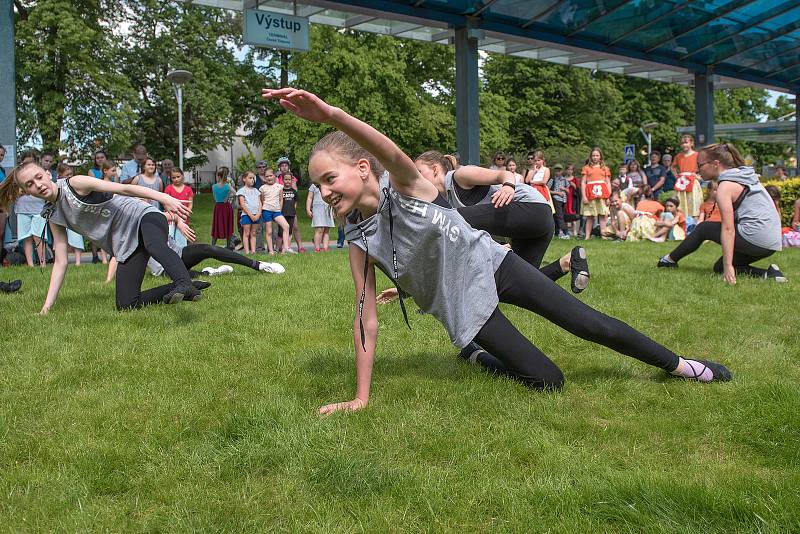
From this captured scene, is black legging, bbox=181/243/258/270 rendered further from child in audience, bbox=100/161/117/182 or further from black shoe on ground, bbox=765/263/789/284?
black shoe on ground, bbox=765/263/789/284

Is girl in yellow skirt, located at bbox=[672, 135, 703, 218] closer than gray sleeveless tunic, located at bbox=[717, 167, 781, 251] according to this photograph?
No

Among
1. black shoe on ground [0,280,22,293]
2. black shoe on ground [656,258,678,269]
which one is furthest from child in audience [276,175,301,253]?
black shoe on ground [656,258,678,269]

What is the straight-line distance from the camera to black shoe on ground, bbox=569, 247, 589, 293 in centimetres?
546

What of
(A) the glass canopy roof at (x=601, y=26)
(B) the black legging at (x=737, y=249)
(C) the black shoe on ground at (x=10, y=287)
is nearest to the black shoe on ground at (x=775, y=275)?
(B) the black legging at (x=737, y=249)

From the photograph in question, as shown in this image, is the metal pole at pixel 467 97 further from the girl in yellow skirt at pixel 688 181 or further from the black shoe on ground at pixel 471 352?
the black shoe on ground at pixel 471 352

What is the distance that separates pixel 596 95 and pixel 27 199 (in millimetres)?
37437

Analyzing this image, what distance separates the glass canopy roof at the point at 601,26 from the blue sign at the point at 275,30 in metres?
0.26

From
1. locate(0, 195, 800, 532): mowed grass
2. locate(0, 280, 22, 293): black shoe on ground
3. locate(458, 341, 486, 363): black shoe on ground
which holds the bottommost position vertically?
locate(0, 195, 800, 532): mowed grass

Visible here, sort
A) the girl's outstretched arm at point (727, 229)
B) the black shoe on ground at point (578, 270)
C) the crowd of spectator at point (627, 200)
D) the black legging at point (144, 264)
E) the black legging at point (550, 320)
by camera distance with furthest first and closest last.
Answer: the crowd of spectator at point (627, 200) → the girl's outstretched arm at point (727, 229) → the black legging at point (144, 264) → the black shoe on ground at point (578, 270) → the black legging at point (550, 320)

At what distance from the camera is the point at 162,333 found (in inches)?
246

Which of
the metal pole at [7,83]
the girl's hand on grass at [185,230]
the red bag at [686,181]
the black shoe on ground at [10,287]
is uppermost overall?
the metal pole at [7,83]

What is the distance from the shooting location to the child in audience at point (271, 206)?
1482 centimetres

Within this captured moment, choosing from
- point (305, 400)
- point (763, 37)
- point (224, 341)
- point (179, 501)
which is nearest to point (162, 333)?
point (224, 341)

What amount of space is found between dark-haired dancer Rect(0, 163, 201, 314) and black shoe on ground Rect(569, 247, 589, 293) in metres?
3.70
